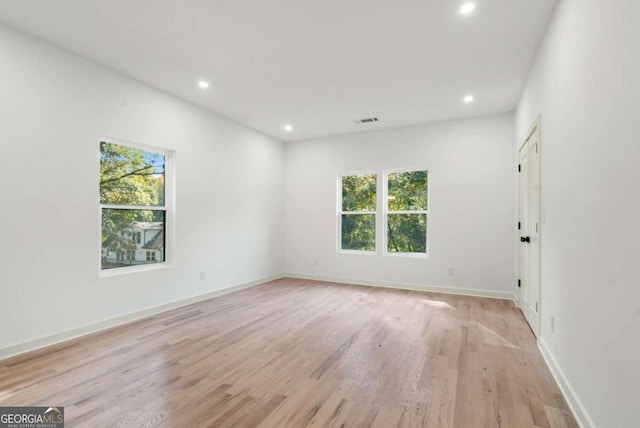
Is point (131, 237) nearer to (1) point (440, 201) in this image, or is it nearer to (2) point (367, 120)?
(2) point (367, 120)

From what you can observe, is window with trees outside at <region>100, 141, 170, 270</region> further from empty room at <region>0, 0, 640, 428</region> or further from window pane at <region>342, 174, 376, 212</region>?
window pane at <region>342, 174, 376, 212</region>

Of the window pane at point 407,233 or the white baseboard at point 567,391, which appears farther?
the window pane at point 407,233

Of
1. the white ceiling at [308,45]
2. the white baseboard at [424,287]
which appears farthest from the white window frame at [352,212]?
the white ceiling at [308,45]

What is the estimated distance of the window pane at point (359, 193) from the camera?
19.5ft

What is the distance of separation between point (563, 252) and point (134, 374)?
3.37 m

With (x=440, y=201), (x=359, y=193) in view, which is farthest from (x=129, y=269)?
(x=440, y=201)

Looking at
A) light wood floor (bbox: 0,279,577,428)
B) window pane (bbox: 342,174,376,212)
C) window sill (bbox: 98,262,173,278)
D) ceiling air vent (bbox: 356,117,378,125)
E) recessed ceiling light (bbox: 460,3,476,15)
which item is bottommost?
light wood floor (bbox: 0,279,577,428)

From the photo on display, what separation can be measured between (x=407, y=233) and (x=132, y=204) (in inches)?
170

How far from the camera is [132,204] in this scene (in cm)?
→ 379

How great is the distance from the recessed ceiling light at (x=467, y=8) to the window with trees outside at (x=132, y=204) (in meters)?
3.76

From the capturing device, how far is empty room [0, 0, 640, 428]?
184 centimetres

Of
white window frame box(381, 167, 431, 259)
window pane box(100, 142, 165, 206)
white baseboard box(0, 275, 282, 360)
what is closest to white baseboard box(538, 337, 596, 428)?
white window frame box(381, 167, 431, 259)

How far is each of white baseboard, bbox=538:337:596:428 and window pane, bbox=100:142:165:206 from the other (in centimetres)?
450

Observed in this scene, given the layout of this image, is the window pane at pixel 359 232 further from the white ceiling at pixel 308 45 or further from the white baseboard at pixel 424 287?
the white ceiling at pixel 308 45
